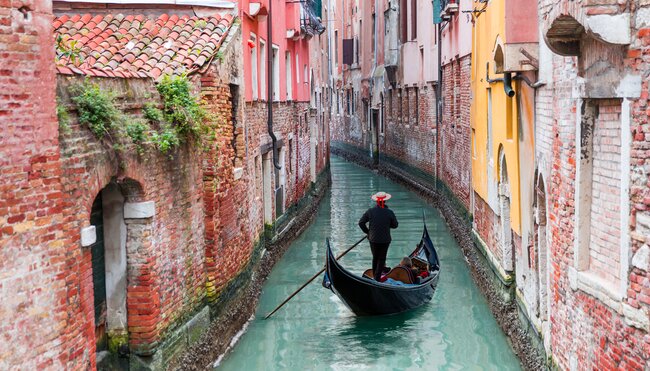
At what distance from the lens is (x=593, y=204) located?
584 centimetres

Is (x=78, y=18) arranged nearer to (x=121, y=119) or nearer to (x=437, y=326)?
(x=121, y=119)

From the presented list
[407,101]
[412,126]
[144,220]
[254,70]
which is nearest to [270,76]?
[254,70]

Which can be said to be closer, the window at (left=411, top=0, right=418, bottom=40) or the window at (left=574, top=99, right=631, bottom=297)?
the window at (left=574, top=99, right=631, bottom=297)

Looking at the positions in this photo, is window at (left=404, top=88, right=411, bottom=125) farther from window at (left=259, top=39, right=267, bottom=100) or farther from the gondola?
the gondola

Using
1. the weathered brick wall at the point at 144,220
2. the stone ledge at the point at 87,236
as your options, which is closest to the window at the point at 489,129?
the weathered brick wall at the point at 144,220

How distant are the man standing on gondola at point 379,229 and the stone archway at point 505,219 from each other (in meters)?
1.28

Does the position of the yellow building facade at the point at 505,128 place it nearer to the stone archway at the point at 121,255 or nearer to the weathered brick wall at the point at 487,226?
the weathered brick wall at the point at 487,226

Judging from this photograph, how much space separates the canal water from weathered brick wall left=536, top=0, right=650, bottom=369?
6.68 feet

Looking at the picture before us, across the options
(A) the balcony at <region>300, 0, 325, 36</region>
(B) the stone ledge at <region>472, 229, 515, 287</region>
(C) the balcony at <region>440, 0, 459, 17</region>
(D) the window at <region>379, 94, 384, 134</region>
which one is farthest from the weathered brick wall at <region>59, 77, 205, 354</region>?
(D) the window at <region>379, 94, 384, 134</region>

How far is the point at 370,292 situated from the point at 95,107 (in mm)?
5205

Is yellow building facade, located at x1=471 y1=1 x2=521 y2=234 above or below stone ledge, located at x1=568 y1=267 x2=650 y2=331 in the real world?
above

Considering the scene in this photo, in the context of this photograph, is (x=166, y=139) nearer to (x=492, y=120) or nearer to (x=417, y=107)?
(x=492, y=120)

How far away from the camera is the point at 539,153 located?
8.07 metres

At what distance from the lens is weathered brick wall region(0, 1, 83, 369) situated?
4.39m
